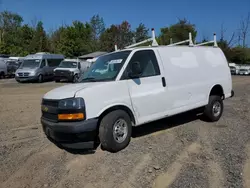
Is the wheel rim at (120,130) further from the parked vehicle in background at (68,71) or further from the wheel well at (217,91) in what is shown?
the parked vehicle in background at (68,71)

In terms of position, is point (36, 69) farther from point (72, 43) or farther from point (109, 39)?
point (109, 39)

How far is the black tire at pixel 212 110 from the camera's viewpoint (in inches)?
288

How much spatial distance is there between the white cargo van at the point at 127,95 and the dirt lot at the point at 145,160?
37 cm

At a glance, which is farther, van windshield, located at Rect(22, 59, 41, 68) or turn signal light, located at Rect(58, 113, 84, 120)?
van windshield, located at Rect(22, 59, 41, 68)

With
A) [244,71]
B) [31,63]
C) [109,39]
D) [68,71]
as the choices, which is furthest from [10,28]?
[244,71]

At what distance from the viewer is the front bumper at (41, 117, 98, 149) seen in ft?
15.6

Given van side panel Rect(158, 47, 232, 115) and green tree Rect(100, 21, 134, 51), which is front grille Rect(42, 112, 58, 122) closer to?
van side panel Rect(158, 47, 232, 115)

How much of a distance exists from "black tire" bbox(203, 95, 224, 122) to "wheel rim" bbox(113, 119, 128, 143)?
285 centimetres

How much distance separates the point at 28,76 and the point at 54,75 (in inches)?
81.2

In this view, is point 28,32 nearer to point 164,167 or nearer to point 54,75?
point 54,75

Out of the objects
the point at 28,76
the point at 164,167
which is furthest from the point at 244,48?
the point at 164,167

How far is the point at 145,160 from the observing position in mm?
4809

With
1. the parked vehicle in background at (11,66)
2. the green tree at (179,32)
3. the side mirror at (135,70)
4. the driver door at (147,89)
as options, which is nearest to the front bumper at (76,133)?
the driver door at (147,89)

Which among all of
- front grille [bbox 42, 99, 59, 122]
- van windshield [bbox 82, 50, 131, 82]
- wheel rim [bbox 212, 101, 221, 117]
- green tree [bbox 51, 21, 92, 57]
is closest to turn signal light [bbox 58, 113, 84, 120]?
front grille [bbox 42, 99, 59, 122]
